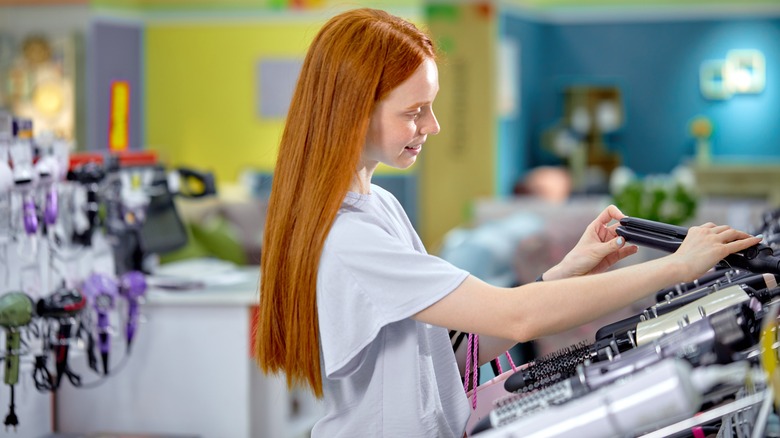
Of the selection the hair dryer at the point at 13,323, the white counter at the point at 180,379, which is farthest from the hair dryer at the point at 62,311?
the white counter at the point at 180,379

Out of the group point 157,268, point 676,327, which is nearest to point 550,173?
point 157,268

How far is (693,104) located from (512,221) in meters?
6.19

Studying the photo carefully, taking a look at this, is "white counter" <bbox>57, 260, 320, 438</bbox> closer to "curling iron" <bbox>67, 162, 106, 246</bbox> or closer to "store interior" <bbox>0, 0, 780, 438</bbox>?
"store interior" <bbox>0, 0, 780, 438</bbox>

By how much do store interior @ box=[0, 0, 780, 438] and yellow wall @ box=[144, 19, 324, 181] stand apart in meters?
0.02

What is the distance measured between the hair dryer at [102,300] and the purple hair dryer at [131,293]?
13 cm

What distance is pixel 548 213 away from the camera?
6.81 m

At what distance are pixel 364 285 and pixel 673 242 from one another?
0.50 metres

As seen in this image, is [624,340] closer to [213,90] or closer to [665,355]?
[665,355]

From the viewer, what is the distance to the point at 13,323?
2779 mm

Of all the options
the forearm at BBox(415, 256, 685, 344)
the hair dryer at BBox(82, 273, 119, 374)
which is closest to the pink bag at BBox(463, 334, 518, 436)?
the forearm at BBox(415, 256, 685, 344)

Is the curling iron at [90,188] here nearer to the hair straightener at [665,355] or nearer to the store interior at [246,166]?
the store interior at [246,166]

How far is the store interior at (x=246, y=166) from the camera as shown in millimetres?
3109


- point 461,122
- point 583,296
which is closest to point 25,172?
point 583,296

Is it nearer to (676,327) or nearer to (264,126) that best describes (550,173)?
(264,126)
